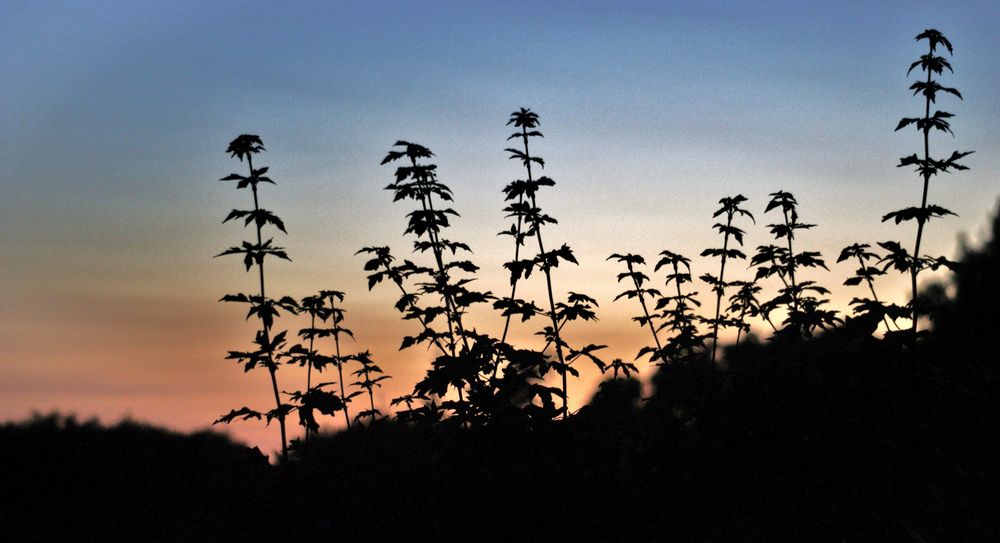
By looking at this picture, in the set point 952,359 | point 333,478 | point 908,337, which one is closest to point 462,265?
point 333,478

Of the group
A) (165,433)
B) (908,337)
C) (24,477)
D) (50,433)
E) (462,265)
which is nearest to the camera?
(908,337)

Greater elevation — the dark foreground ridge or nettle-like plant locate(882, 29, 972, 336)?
nettle-like plant locate(882, 29, 972, 336)

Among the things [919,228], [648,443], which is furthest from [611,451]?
[919,228]

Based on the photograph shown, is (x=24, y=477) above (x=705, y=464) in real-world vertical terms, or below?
above

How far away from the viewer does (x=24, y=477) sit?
38.3 feet

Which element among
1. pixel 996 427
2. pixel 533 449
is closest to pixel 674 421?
pixel 533 449

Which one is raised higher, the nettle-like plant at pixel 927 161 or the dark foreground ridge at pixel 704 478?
the nettle-like plant at pixel 927 161

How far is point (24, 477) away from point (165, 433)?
4.68 meters

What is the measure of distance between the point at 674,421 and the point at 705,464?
1.00 metres

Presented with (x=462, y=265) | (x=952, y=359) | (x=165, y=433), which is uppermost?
(x=462, y=265)

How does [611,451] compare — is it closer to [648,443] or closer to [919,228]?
[648,443]

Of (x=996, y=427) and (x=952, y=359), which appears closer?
(x=996, y=427)

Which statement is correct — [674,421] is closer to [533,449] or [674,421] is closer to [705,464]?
[705,464]

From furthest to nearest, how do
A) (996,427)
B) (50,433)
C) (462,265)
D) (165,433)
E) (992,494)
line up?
1. (165,433)
2. (50,433)
3. (462,265)
4. (996,427)
5. (992,494)
